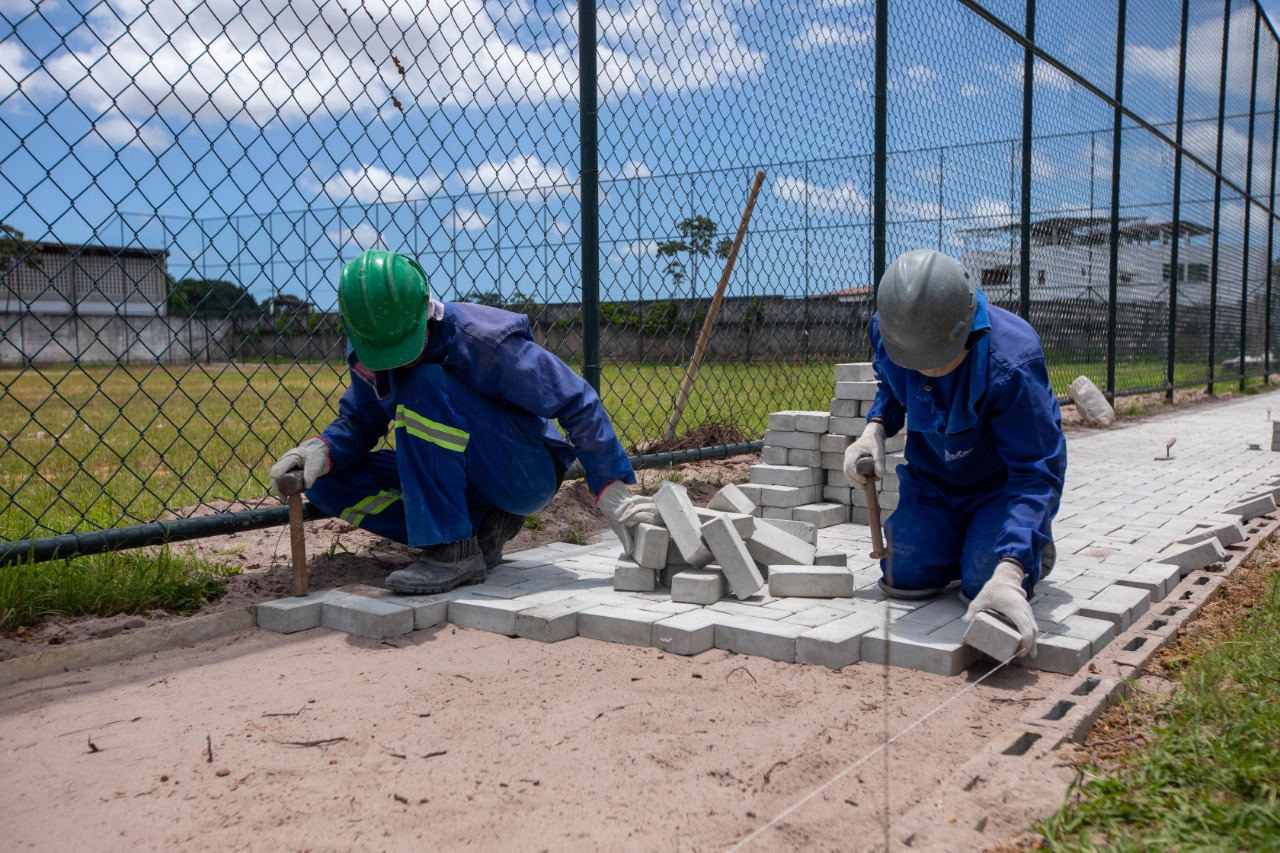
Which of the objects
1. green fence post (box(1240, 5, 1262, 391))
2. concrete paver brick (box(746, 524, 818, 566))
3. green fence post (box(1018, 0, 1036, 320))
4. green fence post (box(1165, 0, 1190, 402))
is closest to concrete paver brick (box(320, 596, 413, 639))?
concrete paver brick (box(746, 524, 818, 566))

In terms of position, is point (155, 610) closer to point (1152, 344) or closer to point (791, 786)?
point (791, 786)

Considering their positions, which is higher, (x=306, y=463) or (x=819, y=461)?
(x=306, y=463)

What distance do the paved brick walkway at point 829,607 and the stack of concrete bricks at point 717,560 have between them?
0.17ft

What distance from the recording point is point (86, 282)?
1048 centimetres

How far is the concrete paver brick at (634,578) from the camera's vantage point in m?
3.71

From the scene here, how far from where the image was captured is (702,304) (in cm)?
750

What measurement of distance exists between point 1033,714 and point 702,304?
5.27 meters

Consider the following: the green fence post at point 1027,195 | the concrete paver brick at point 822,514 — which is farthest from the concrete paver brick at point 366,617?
the green fence post at point 1027,195

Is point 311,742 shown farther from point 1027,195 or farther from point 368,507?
point 1027,195

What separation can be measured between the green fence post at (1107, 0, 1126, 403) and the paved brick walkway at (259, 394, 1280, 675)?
6431 mm

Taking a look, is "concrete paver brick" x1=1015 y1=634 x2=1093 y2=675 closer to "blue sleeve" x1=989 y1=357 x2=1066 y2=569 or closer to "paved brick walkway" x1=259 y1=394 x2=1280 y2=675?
"paved brick walkway" x1=259 y1=394 x2=1280 y2=675

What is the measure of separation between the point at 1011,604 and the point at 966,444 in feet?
2.31

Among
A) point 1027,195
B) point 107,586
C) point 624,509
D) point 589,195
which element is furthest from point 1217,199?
point 107,586

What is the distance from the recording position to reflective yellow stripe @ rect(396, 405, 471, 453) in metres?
3.57
